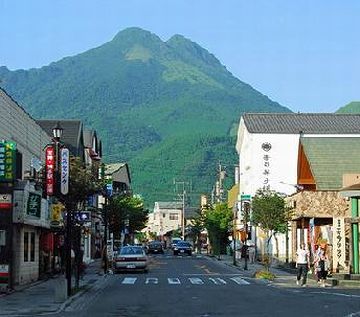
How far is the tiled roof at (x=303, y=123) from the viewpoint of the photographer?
96062mm

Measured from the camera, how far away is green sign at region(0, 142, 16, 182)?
30.2 metres

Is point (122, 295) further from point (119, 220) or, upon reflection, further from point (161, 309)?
point (119, 220)

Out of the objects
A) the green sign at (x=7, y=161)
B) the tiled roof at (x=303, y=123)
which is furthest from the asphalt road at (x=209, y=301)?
the tiled roof at (x=303, y=123)

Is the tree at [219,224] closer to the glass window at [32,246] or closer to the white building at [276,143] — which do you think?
the white building at [276,143]

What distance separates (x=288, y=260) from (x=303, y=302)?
113 feet

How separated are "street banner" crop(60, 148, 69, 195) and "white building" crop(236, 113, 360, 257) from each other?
2366 inches

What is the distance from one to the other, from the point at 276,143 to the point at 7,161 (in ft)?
217

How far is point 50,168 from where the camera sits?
33.3 metres

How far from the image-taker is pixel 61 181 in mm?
30578

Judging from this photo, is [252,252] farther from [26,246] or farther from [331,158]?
[26,246]

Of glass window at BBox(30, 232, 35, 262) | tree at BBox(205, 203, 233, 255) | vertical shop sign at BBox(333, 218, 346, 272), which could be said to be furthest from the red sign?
tree at BBox(205, 203, 233, 255)

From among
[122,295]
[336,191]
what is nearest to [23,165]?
[122,295]

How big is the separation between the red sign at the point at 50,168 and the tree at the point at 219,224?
58.9 meters

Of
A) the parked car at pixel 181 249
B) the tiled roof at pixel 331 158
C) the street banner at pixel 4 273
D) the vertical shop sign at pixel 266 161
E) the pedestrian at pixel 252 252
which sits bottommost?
the parked car at pixel 181 249
